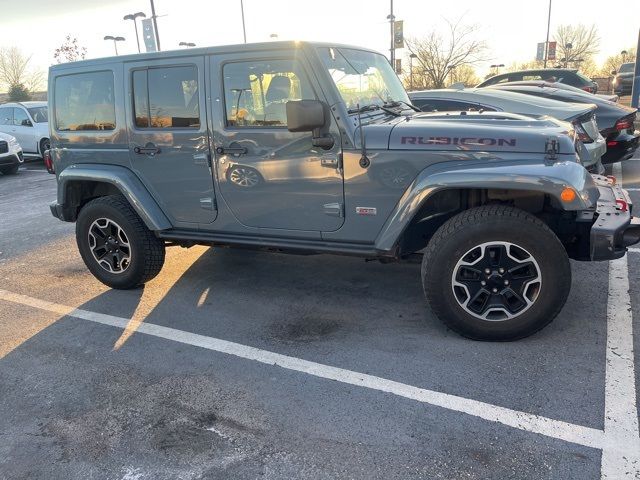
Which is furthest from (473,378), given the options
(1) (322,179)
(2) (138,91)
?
(2) (138,91)

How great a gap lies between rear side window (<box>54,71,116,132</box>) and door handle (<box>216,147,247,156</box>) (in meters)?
1.09

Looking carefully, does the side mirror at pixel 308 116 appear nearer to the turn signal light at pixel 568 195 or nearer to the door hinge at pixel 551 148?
the door hinge at pixel 551 148

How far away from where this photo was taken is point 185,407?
2938mm

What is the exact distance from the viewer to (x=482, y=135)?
10.6 ft

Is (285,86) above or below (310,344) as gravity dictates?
above

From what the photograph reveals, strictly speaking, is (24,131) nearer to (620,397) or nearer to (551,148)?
(551,148)

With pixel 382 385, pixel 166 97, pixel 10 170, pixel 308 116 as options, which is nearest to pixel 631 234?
pixel 382 385

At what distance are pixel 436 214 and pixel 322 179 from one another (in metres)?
0.82

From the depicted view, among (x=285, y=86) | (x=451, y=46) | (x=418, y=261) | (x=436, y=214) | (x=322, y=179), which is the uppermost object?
(x=451, y=46)

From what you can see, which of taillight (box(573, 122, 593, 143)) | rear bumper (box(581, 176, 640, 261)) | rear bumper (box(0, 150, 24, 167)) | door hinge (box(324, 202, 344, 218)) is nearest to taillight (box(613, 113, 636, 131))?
taillight (box(573, 122, 593, 143))

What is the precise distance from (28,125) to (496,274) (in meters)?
14.4

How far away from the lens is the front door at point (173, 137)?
401cm

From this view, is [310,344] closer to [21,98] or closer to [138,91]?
[138,91]

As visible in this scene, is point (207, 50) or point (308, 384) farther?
point (207, 50)
